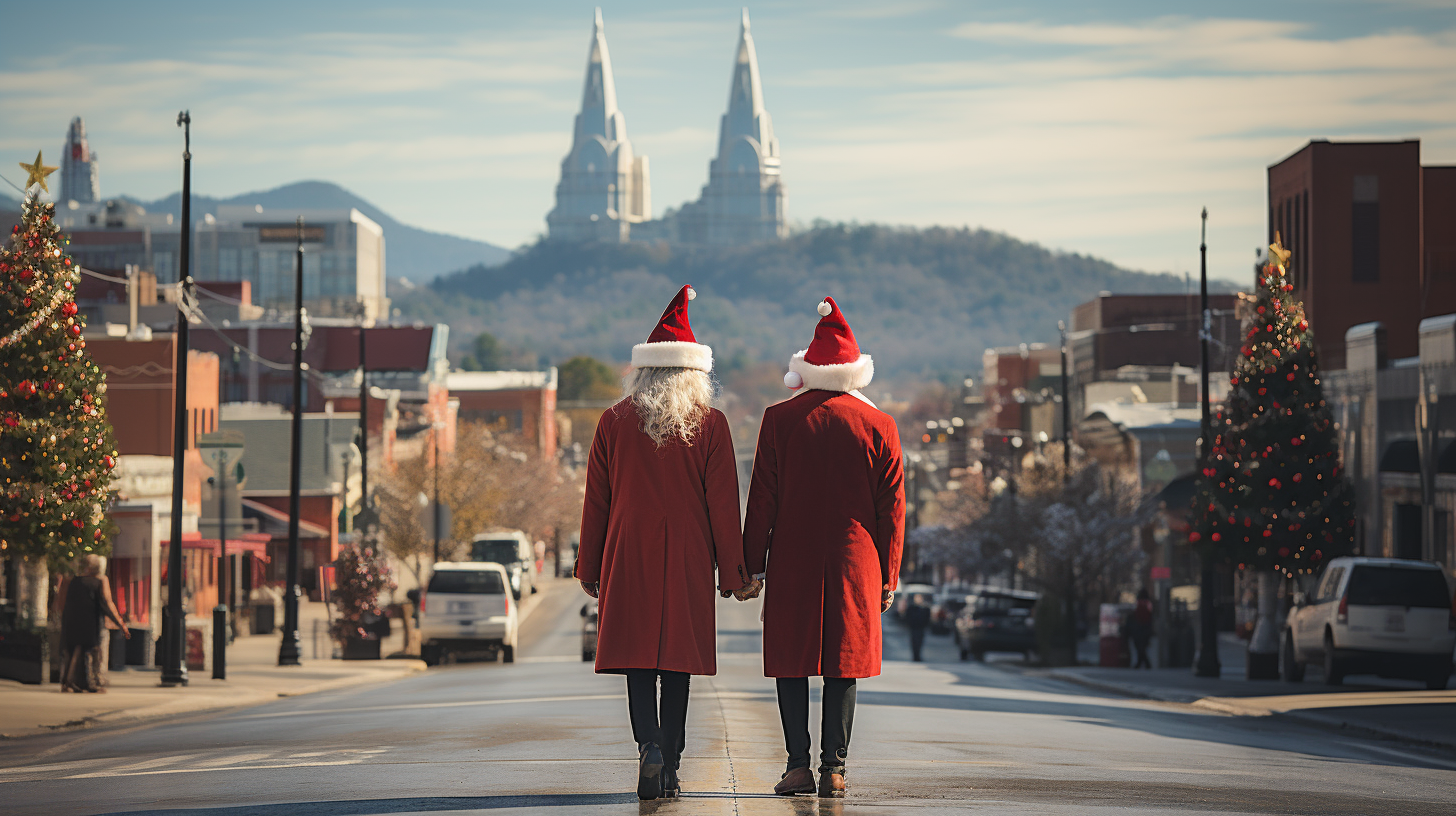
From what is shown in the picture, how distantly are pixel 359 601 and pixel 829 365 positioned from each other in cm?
2643

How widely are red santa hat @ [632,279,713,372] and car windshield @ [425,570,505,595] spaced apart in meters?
23.9

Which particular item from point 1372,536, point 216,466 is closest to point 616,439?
point 216,466

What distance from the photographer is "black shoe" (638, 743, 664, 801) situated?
27.7 ft

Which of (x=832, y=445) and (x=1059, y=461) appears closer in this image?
(x=832, y=445)

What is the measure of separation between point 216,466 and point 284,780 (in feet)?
67.0

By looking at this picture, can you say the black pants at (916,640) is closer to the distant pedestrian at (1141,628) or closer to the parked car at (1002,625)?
the parked car at (1002,625)

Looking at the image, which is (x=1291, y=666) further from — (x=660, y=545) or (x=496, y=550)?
(x=496, y=550)

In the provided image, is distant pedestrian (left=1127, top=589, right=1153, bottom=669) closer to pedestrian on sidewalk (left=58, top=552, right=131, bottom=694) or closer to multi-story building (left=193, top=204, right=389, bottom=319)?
pedestrian on sidewalk (left=58, top=552, right=131, bottom=694)

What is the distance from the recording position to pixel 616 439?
866 cm

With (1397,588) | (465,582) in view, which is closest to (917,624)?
(465,582)

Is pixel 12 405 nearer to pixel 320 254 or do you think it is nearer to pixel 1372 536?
pixel 1372 536

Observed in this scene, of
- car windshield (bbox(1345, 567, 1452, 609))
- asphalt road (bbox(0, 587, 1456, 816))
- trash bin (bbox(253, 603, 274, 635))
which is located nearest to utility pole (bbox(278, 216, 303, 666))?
asphalt road (bbox(0, 587, 1456, 816))

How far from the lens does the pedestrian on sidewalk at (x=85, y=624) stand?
67.9 ft

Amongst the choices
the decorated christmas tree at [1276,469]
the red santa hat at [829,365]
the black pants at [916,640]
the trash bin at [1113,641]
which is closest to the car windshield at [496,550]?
the black pants at [916,640]
